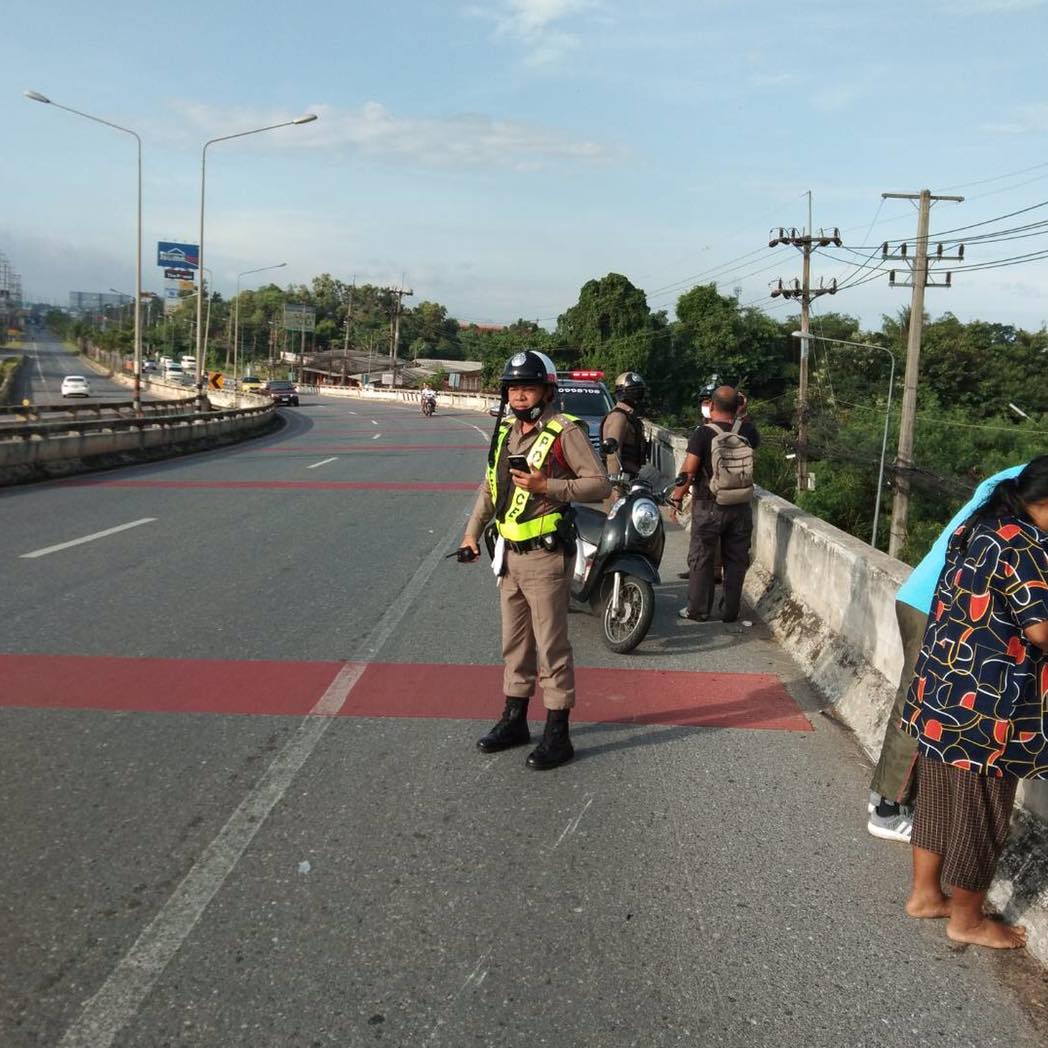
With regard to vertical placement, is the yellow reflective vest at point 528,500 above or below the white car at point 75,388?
above

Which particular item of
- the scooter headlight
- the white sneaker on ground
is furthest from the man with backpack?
the white sneaker on ground

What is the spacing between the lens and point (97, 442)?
728 inches

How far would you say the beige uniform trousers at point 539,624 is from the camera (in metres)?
4.51

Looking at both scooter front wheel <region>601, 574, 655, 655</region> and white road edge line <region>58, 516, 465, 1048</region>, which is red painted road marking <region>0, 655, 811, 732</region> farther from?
scooter front wheel <region>601, 574, 655, 655</region>

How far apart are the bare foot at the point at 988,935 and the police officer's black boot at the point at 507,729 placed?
2.08 meters

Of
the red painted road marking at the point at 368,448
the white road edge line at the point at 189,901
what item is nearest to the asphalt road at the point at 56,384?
the red painted road marking at the point at 368,448

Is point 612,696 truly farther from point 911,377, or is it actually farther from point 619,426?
point 911,377

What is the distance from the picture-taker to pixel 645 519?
6.91 metres

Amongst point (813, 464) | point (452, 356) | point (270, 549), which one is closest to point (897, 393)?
point (813, 464)

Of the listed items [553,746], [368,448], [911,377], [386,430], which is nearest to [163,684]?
[553,746]

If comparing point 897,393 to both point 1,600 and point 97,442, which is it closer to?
point 97,442

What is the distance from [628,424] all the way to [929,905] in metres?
6.31

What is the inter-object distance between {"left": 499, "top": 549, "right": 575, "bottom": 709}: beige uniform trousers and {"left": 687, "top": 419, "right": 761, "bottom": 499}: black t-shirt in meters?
2.97

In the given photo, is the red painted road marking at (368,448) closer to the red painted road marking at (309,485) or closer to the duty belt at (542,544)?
the red painted road marking at (309,485)
